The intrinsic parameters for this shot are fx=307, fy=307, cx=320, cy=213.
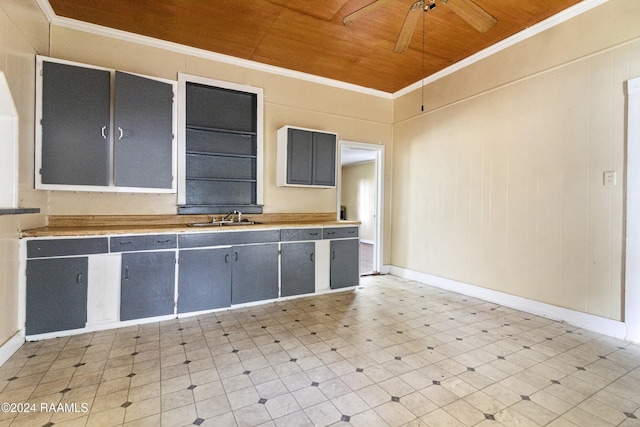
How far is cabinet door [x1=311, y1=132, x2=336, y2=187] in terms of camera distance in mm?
4527

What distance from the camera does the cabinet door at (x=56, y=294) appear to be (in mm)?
2723

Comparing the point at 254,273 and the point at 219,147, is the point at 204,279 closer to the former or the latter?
the point at 254,273

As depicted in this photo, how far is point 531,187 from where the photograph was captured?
3553mm

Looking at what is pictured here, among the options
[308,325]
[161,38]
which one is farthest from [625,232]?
[161,38]

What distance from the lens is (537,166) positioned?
3.50 meters

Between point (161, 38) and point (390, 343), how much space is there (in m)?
4.27

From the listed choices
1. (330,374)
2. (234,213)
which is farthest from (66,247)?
(330,374)

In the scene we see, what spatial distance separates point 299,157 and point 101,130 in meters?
2.31

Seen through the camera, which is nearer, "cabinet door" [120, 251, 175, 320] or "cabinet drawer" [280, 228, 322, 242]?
"cabinet door" [120, 251, 175, 320]

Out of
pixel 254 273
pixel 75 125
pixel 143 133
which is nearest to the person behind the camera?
pixel 75 125

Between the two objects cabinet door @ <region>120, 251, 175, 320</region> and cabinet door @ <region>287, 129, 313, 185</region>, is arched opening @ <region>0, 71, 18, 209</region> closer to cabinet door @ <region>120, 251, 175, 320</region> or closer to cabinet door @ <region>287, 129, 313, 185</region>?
cabinet door @ <region>120, 251, 175, 320</region>

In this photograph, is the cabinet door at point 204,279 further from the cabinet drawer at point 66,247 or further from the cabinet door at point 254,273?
the cabinet drawer at point 66,247

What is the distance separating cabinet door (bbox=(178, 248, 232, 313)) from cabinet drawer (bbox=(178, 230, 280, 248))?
0.26ft

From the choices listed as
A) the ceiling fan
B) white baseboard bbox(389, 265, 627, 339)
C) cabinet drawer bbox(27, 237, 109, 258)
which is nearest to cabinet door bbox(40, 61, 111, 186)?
cabinet drawer bbox(27, 237, 109, 258)
